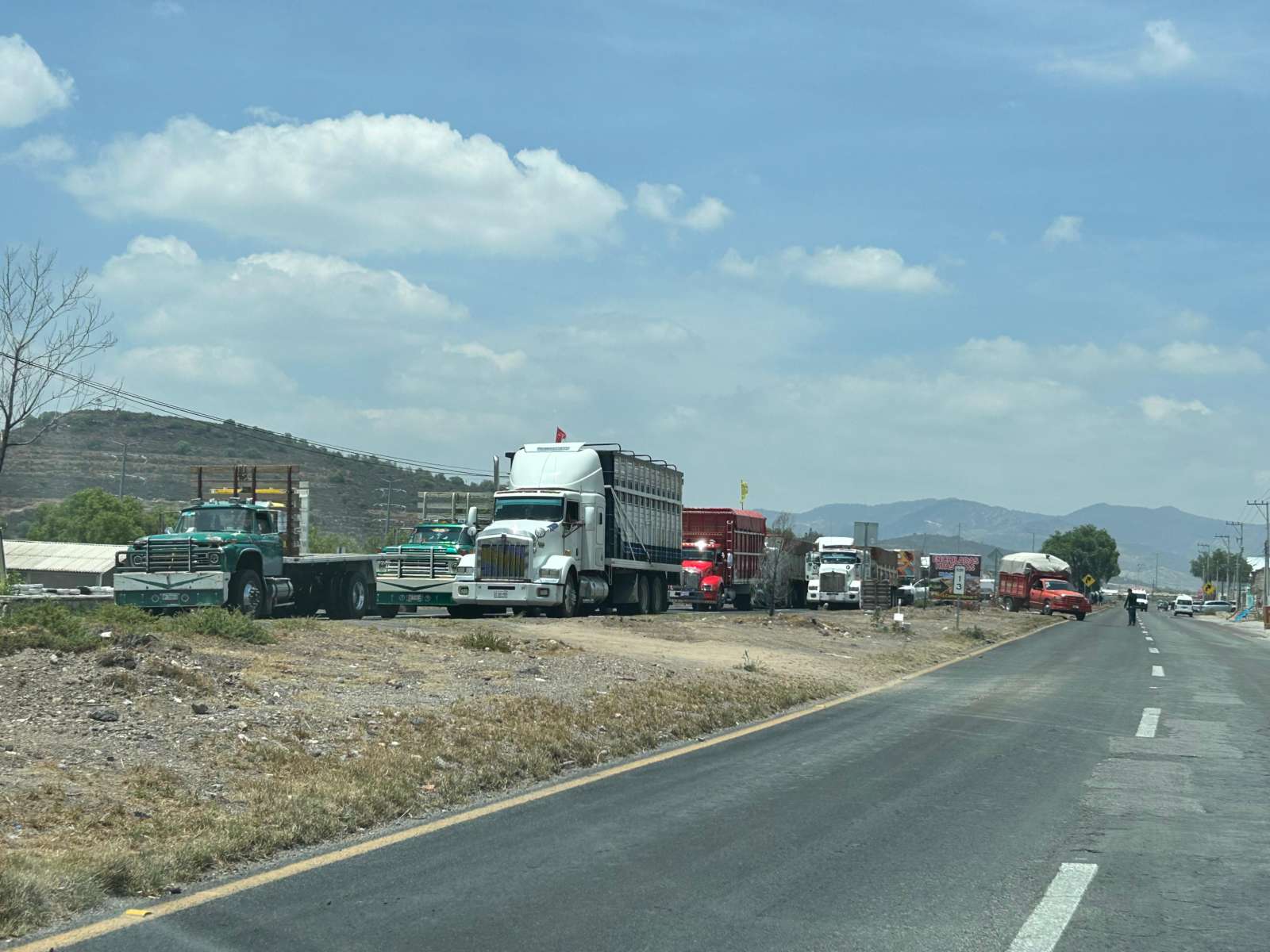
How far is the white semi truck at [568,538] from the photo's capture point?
31.9 m

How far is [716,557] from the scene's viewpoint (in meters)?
49.4

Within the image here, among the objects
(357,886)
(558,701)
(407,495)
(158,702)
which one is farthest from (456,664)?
(407,495)

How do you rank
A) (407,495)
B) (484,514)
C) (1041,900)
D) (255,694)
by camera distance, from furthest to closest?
1. (407,495)
2. (484,514)
3. (255,694)
4. (1041,900)

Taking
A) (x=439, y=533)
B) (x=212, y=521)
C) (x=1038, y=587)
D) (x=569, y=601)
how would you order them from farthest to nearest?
(x=1038, y=587) → (x=439, y=533) → (x=569, y=601) → (x=212, y=521)

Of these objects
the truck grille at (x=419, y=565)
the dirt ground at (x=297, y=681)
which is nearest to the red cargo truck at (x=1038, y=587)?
the truck grille at (x=419, y=565)

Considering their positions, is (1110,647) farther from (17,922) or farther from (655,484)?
(17,922)

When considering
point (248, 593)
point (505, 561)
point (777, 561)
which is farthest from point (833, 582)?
point (248, 593)

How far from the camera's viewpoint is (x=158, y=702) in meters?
11.5

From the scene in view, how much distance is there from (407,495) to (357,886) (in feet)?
Result: 354

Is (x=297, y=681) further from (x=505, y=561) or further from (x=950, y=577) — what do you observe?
(x=950, y=577)

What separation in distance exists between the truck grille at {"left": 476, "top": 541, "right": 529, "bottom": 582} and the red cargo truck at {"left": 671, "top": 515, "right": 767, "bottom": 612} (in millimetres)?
15850

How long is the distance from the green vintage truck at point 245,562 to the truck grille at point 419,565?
4.09ft

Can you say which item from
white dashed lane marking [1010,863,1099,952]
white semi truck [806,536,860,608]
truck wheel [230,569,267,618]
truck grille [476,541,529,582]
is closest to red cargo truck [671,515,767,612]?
white semi truck [806,536,860,608]

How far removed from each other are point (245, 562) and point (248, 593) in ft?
2.27
